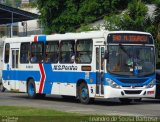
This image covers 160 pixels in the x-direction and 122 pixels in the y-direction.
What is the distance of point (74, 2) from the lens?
180 feet

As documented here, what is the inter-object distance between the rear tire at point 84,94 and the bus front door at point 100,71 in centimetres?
81

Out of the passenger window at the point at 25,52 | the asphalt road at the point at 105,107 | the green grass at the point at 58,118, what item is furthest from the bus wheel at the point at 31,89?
the green grass at the point at 58,118

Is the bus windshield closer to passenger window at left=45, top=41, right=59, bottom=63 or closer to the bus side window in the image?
passenger window at left=45, top=41, right=59, bottom=63

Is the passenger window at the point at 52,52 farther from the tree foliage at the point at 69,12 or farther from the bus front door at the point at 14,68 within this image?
the tree foliage at the point at 69,12

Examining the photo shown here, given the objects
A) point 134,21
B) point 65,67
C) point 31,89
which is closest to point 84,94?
point 65,67

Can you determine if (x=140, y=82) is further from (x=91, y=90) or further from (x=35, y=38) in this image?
(x=35, y=38)

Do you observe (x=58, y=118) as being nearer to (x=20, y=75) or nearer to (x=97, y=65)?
(x=97, y=65)

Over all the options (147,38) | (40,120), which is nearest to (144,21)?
(147,38)

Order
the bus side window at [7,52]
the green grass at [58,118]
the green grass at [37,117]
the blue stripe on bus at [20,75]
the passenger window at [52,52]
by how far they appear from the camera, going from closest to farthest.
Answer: the green grass at [58,118] < the green grass at [37,117] < the passenger window at [52,52] < the blue stripe on bus at [20,75] < the bus side window at [7,52]

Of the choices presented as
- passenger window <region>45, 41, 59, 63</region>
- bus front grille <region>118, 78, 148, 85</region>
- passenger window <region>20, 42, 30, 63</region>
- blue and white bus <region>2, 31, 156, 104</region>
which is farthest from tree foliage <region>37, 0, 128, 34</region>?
bus front grille <region>118, 78, 148, 85</region>

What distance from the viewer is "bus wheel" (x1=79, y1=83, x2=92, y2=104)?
24719 mm

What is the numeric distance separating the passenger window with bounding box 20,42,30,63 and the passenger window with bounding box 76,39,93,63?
4.60 metres

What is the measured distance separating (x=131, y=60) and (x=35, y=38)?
21.6 ft

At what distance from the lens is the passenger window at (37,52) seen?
28278 millimetres
